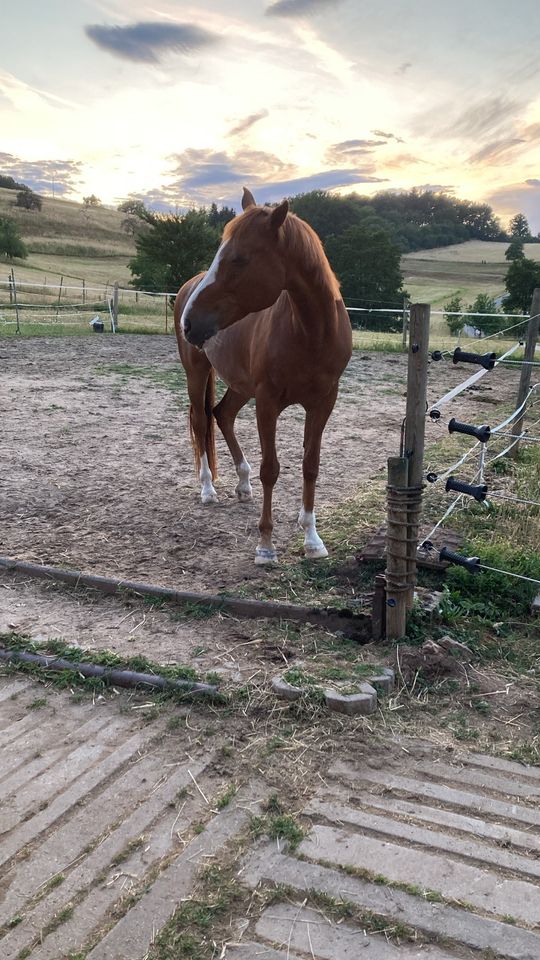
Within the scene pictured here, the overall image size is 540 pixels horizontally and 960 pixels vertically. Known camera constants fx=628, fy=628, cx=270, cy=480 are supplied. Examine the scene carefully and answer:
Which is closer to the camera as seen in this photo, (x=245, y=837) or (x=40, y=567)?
(x=245, y=837)

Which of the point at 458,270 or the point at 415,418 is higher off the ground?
the point at 458,270

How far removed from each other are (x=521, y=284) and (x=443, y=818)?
1744 inches

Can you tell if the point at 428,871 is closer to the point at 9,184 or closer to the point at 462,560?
the point at 462,560

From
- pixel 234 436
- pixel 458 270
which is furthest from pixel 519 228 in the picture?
pixel 234 436

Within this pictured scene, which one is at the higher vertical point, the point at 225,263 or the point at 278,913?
the point at 225,263

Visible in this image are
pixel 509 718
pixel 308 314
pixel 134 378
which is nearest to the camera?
pixel 509 718

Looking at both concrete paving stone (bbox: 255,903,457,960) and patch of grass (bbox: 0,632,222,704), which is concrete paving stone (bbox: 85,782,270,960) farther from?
patch of grass (bbox: 0,632,222,704)

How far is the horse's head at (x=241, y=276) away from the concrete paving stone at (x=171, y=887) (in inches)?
96.4

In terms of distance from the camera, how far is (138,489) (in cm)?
573

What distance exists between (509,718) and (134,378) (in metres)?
10.4

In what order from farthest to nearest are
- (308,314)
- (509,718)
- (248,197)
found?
(248,197), (308,314), (509,718)

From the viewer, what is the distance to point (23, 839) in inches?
80.0

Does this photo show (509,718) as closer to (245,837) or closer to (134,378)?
(245,837)

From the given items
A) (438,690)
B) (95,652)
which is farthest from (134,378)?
(438,690)
